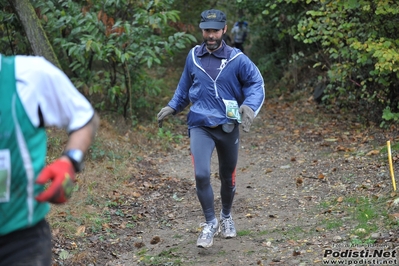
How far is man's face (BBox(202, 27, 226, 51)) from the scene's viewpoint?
5555mm

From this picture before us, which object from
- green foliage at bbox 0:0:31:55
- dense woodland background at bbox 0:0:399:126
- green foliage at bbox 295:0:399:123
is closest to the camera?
green foliage at bbox 295:0:399:123

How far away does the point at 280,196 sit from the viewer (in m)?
7.64

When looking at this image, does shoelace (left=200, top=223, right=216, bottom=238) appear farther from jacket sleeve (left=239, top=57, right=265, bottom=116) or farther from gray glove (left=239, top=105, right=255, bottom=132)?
jacket sleeve (left=239, top=57, right=265, bottom=116)

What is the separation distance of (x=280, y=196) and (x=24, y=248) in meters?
5.30

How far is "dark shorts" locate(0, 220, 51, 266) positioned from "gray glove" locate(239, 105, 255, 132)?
2823 millimetres

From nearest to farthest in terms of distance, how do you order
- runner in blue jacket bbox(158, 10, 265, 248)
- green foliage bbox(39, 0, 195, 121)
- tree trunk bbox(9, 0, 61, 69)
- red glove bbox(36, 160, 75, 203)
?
red glove bbox(36, 160, 75, 203) → runner in blue jacket bbox(158, 10, 265, 248) → tree trunk bbox(9, 0, 61, 69) → green foliage bbox(39, 0, 195, 121)

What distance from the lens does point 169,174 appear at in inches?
357

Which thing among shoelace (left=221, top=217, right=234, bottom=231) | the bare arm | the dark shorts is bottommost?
shoelace (left=221, top=217, right=234, bottom=231)

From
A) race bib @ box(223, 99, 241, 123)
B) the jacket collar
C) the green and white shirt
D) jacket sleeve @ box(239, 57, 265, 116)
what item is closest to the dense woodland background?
jacket sleeve @ box(239, 57, 265, 116)

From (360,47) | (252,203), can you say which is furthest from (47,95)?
(360,47)

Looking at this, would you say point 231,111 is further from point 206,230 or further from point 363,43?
point 363,43

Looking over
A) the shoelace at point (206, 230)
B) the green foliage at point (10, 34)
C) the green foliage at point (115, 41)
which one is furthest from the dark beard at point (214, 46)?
the green foliage at point (10, 34)

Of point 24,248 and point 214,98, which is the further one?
point 214,98

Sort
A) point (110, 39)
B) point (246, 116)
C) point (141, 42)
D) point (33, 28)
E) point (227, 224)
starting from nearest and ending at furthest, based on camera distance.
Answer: point (246, 116) < point (227, 224) < point (33, 28) < point (110, 39) < point (141, 42)
